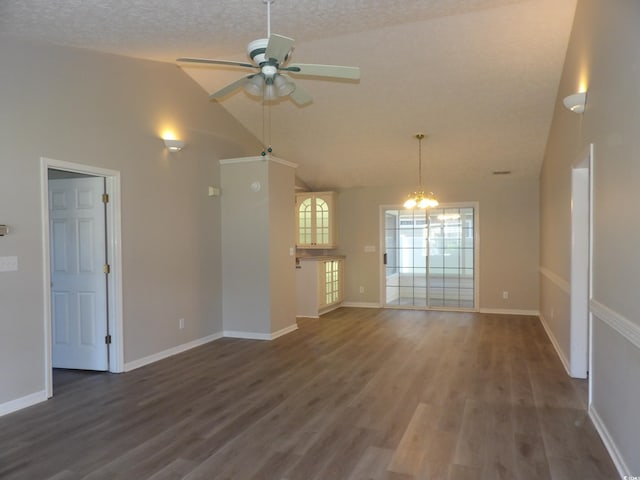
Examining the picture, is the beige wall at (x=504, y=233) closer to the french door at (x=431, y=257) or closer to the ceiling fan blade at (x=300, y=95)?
the french door at (x=431, y=257)

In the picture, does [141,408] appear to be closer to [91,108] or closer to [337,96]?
[91,108]

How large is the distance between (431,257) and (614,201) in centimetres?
581

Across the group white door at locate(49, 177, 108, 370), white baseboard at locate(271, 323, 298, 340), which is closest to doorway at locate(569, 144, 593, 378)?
white baseboard at locate(271, 323, 298, 340)

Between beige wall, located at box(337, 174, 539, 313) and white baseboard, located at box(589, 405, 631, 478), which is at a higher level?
beige wall, located at box(337, 174, 539, 313)

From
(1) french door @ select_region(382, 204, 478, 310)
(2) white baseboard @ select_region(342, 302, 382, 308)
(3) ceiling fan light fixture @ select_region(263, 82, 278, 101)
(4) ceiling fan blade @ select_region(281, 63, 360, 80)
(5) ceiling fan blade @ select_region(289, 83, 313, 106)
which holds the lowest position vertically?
(2) white baseboard @ select_region(342, 302, 382, 308)

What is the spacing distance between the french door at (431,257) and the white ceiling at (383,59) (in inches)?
41.1

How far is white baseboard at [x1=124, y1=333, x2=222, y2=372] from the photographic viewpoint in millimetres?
4684

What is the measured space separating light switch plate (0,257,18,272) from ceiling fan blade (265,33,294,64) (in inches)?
102

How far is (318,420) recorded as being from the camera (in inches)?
131

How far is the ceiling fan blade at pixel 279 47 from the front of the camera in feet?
7.97

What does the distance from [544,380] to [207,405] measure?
10.1ft

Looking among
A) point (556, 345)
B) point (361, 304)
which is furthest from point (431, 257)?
point (556, 345)

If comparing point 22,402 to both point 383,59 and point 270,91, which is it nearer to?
point 270,91

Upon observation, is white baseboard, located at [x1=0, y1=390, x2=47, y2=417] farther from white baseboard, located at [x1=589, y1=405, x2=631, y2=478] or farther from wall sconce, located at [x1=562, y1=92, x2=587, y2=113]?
wall sconce, located at [x1=562, y1=92, x2=587, y2=113]
